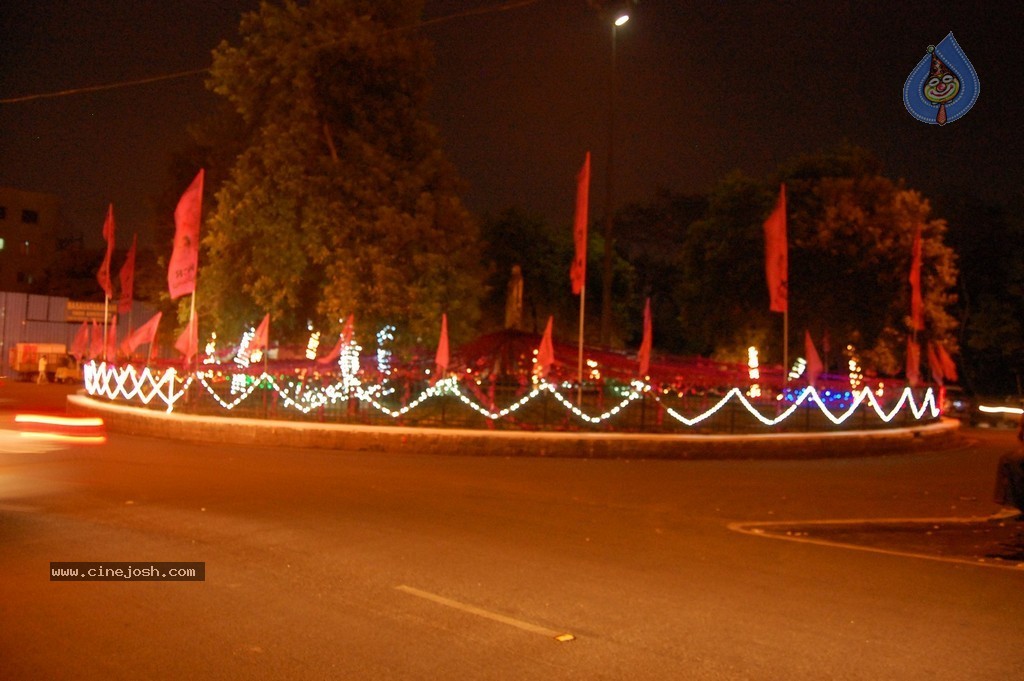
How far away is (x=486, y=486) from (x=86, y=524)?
6.19 meters

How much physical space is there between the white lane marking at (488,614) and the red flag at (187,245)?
652 inches

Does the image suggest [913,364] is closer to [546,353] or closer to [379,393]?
[546,353]

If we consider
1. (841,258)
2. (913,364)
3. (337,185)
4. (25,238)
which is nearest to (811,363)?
(913,364)

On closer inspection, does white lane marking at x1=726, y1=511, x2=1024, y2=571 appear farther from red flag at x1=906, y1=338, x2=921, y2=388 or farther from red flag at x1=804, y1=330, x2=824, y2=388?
red flag at x1=906, y1=338, x2=921, y2=388

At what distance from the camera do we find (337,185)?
1033 inches

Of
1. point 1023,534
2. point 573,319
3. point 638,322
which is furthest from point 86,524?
point 638,322

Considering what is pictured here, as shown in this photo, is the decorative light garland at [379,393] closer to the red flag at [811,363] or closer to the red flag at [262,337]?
the red flag at [811,363]

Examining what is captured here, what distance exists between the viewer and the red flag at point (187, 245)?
2256 cm

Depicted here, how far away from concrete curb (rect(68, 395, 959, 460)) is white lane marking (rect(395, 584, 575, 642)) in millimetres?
11836

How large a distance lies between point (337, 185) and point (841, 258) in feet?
64.3

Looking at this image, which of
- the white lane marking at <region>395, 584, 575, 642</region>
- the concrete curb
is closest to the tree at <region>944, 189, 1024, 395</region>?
the concrete curb

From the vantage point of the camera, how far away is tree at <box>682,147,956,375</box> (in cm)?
3491

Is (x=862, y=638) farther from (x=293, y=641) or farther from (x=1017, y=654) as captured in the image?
(x=293, y=641)

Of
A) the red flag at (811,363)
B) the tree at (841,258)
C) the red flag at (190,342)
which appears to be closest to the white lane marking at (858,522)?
the red flag at (811,363)
